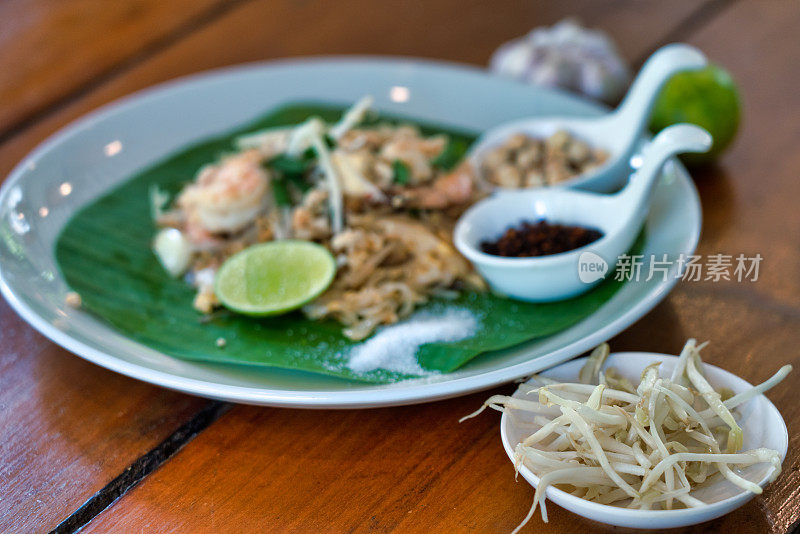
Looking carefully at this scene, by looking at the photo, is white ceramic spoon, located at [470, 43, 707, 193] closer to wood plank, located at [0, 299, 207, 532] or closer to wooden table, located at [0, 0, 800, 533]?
wooden table, located at [0, 0, 800, 533]

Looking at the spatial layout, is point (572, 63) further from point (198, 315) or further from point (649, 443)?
point (649, 443)

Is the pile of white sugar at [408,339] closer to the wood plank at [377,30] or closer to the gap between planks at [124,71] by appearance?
the gap between planks at [124,71]

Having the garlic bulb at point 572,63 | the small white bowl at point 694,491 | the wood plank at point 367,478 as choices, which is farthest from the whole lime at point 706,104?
the small white bowl at point 694,491

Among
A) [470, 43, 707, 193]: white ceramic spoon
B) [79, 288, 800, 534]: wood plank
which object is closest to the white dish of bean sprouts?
[79, 288, 800, 534]: wood plank

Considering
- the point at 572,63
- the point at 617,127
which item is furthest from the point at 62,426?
the point at 572,63

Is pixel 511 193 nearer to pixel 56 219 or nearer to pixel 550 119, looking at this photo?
pixel 550 119
